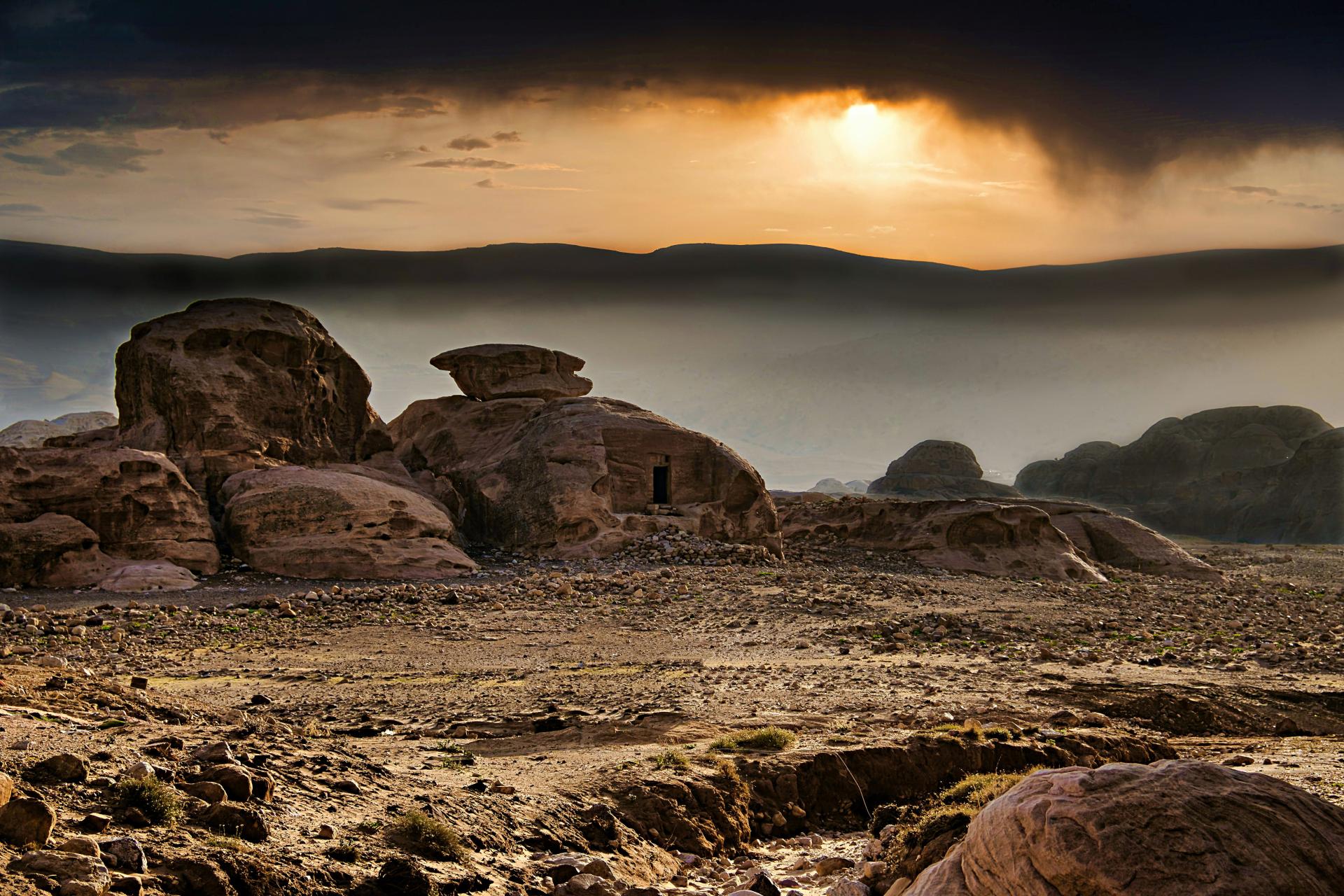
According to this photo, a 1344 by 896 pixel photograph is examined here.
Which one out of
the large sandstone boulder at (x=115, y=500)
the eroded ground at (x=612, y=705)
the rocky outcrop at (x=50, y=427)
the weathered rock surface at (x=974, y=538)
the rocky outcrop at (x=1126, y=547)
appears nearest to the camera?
the eroded ground at (x=612, y=705)

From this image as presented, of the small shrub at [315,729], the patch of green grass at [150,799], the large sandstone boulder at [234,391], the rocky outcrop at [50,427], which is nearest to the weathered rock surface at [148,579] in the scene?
the large sandstone boulder at [234,391]

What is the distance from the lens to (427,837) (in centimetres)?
715

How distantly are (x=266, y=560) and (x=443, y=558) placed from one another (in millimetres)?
3742

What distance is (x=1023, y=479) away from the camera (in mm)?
100750

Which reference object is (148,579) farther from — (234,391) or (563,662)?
(563,662)

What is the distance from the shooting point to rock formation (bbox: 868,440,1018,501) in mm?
73812

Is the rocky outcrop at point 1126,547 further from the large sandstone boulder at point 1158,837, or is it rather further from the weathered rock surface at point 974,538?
the large sandstone boulder at point 1158,837

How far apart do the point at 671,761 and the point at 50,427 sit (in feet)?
227

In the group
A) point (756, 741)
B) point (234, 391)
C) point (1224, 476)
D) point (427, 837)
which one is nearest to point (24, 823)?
point (427, 837)

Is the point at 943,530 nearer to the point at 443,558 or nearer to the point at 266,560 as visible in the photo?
the point at 443,558

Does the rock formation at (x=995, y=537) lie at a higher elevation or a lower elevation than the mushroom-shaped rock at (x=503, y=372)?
lower

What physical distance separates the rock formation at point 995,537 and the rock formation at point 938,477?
3347 cm

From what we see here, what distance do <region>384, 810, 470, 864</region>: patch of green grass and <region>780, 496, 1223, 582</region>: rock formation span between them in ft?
83.1

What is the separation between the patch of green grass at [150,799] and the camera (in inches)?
250
